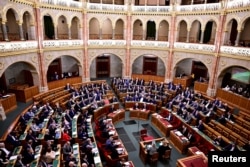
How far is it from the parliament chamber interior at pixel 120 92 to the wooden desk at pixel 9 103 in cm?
7

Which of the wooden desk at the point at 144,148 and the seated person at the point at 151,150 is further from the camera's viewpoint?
the wooden desk at the point at 144,148

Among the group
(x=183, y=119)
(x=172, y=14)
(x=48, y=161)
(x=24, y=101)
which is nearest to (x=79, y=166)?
(x=48, y=161)

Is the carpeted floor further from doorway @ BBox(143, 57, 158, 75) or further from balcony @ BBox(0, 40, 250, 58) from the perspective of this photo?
doorway @ BBox(143, 57, 158, 75)

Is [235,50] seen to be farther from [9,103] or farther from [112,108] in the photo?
[9,103]

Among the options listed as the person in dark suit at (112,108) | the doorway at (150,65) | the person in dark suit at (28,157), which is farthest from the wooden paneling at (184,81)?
the person in dark suit at (28,157)

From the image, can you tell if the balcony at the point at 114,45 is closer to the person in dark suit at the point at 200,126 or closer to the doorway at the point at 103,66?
the doorway at the point at 103,66

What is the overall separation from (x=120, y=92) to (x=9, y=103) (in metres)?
9.94

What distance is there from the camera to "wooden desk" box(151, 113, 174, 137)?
14.7m

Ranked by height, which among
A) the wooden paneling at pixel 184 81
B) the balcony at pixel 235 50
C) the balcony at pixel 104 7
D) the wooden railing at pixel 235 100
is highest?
the balcony at pixel 104 7

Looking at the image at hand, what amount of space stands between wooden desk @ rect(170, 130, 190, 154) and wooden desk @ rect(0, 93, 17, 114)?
12.2 metres

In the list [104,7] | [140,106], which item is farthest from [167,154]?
[104,7]

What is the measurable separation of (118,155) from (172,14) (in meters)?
16.9

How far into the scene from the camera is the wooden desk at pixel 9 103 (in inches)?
571

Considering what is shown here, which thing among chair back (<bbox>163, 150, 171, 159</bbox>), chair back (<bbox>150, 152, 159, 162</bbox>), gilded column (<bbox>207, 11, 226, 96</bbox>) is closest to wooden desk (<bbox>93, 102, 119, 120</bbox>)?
chair back (<bbox>150, 152, 159, 162</bbox>)
